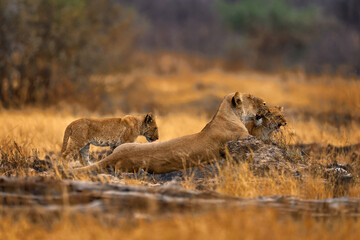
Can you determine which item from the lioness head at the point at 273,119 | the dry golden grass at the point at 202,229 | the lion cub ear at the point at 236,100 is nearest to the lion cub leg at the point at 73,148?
the lion cub ear at the point at 236,100

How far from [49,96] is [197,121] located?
5.41m

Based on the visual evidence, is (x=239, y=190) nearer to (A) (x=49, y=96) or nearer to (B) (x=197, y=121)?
(B) (x=197, y=121)

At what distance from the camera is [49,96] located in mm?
17969

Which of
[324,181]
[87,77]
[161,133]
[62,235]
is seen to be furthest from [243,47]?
[62,235]

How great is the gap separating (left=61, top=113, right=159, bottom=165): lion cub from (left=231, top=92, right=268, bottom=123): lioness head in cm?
208

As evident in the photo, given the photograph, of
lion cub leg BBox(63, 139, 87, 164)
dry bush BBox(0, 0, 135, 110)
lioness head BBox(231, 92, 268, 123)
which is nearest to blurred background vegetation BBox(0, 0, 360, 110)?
dry bush BBox(0, 0, 135, 110)

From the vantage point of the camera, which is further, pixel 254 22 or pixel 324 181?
pixel 254 22

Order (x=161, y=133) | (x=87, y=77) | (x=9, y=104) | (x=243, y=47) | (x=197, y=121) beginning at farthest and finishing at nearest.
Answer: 1. (x=243, y=47)
2. (x=87, y=77)
3. (x=9, y=104)
4. (x=197, y=121)
5. (x=161, y=133)

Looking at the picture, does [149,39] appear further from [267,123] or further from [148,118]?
[267,123]

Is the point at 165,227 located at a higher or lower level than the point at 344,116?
lower

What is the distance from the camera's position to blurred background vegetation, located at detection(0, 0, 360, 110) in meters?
18.6

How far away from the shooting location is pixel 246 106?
8.84 m

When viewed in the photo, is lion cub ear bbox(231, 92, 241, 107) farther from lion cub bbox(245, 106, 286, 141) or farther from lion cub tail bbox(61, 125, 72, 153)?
lion cub tail bbox(61, 125, 72, 153)

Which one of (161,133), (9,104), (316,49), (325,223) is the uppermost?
(316,49)
